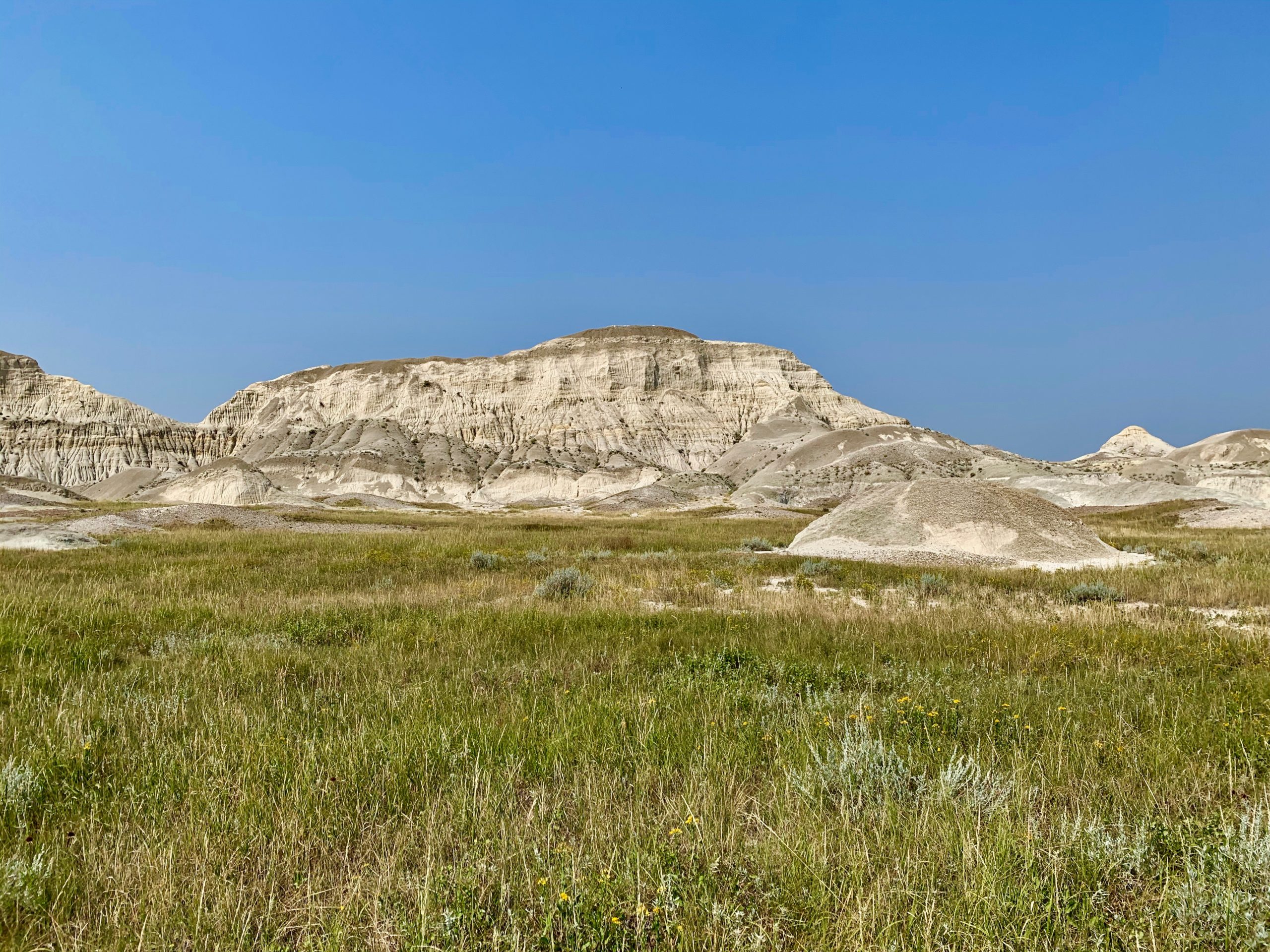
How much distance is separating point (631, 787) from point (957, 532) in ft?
67.5

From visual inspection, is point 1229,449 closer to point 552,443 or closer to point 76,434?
point 552,443

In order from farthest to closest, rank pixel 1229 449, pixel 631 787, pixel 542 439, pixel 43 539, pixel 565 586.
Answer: pixel 1229 449, pixel 542 439, pixel 43 539, pixel 565 586, pixel 631 787

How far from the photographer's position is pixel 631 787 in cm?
325

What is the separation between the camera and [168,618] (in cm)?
820

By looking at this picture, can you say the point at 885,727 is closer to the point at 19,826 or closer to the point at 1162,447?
the point at 19,826

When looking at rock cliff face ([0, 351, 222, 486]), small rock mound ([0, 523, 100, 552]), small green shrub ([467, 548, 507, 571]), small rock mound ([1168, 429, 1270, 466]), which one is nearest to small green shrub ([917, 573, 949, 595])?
small green shrub ([467, 548, 507, 571])

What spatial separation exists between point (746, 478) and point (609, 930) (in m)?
90.6

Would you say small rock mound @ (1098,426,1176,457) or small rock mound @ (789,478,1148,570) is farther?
small rock mound @ (1098,426,1176,457)

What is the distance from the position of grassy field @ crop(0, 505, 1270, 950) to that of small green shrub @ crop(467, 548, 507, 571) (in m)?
8.20

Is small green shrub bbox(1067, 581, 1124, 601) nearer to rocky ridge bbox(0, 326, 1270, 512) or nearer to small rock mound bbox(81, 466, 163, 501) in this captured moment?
rocky ridge bbox(0, 326, 1270, 512)

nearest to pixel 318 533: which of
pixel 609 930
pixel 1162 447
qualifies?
pixel 609 930

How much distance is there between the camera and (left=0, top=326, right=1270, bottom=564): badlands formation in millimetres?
74812

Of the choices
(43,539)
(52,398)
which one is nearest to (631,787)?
(43,539)

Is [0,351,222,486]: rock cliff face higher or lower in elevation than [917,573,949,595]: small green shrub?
higher
